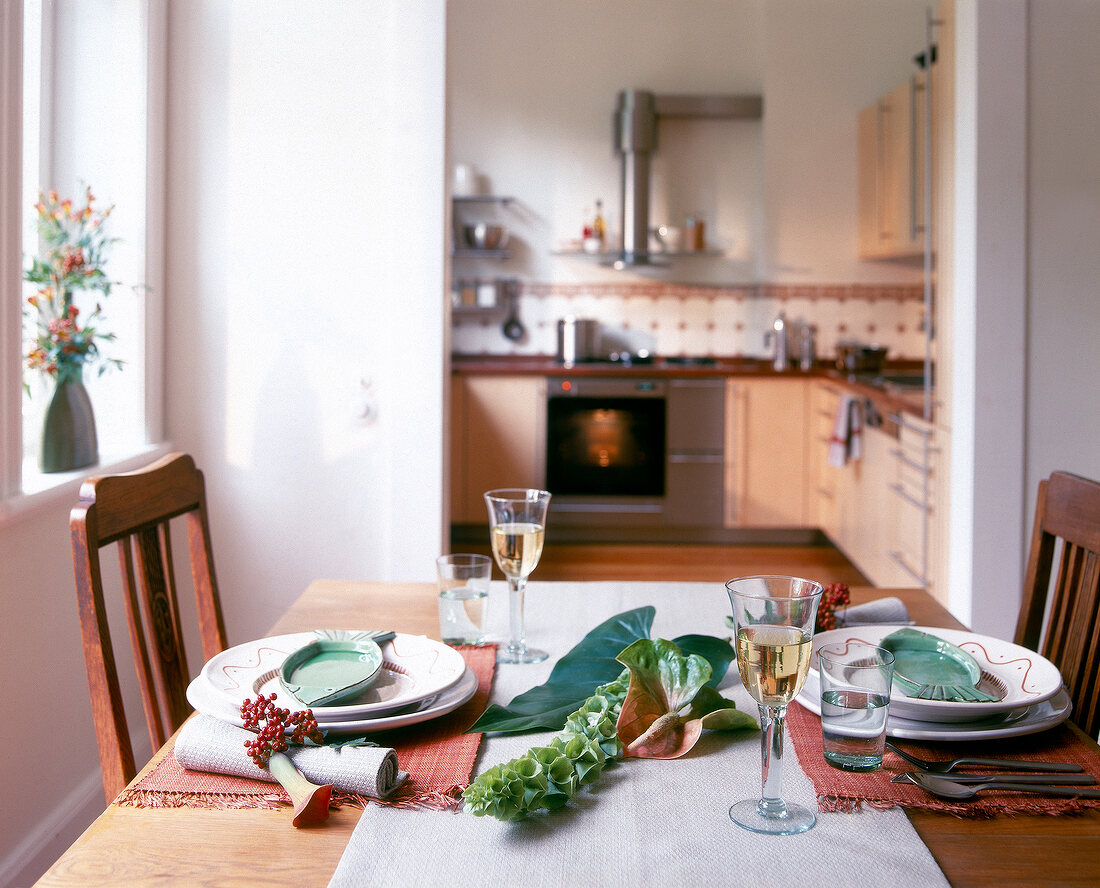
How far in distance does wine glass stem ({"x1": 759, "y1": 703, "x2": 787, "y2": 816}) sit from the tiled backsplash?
5.13 metres

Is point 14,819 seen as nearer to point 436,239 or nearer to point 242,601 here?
point 242,601

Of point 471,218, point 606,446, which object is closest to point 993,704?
point 606,446

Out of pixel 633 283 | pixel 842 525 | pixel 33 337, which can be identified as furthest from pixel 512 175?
pixel 33 337

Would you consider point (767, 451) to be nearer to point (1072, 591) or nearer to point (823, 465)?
point (823, 465)

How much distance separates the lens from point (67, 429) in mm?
2279

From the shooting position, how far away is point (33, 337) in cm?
241

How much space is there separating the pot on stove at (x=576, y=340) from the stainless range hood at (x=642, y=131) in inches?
17.6

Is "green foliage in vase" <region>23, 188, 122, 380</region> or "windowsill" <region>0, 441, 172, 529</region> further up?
"green foliage in vase" <region>23, 188, 122, 380</region>

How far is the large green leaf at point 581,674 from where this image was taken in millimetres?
1052

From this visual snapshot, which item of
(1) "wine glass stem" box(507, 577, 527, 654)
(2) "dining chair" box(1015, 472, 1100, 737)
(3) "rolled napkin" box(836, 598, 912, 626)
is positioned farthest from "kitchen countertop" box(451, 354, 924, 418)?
(1) "wine glass stem" box(507, 577, 527, 654)

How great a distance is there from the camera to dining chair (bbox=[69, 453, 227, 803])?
1.20 metres

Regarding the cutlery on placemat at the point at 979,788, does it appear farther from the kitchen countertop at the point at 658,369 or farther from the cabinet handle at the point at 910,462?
the kitchen countertop at the point at 658,369

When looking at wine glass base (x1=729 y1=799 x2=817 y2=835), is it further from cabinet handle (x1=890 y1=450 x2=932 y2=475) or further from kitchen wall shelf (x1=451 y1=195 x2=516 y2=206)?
kitchen wall shelf (x1=451 y1=195 x2=516 y2=206)

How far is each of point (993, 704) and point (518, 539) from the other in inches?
21.8
